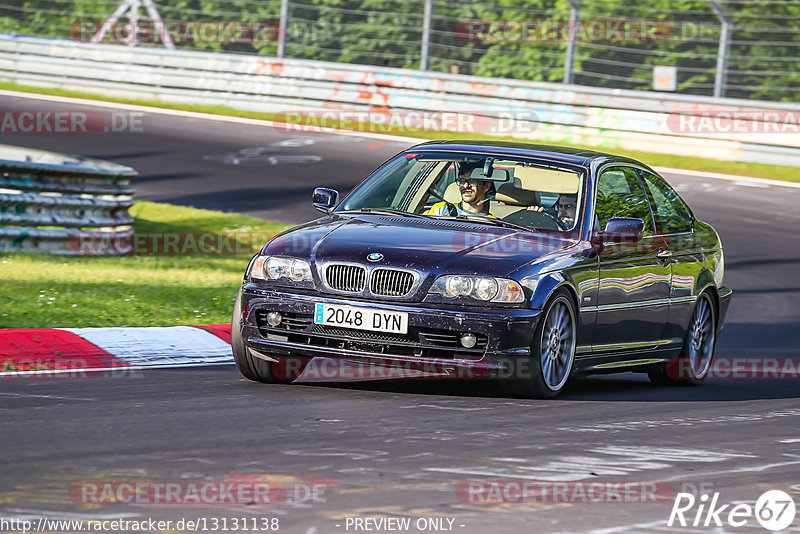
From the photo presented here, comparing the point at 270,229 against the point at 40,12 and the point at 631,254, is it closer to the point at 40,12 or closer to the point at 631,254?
the point at 631,254

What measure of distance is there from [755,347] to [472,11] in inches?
661

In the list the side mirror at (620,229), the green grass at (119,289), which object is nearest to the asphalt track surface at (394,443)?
the side mirror at (620,229)

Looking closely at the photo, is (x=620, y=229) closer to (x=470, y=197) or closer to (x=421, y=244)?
(x=470, y=197)

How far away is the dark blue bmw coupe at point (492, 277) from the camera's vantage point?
309 inches

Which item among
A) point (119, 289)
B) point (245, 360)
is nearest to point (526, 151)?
point (245, 360)

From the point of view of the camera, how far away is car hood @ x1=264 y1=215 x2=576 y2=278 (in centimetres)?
787

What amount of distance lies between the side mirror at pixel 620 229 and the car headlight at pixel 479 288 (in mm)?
1100

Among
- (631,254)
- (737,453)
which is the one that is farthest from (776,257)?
(737,453)

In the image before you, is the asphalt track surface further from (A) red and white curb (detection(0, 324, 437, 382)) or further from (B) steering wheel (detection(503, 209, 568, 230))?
(B) steering wheel (detection(503, 209, 568, 230))

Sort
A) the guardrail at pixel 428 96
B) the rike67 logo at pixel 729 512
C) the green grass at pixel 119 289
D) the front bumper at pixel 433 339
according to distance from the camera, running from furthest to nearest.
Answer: the guardrail at pixel 428 96 < the green grass at pixel 119 289 < the front bumper at pixel 433 339 < the rike67 logo at pixel 729 512

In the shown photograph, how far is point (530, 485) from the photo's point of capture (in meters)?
5.69

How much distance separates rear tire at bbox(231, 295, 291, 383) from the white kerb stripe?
3.12ft

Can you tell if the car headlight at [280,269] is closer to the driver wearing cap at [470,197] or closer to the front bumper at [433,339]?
the front bumper at [433,339]

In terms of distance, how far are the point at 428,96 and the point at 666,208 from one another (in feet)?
50.9
